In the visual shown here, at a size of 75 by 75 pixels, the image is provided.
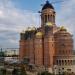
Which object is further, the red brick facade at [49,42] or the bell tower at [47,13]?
the bell tower at [47,13]

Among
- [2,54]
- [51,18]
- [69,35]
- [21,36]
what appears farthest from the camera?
[2,54]

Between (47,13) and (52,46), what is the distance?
10.8 metres

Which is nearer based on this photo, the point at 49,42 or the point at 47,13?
the point at 49,42

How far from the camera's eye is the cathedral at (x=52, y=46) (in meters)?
78.9

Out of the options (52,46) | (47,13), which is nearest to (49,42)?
(52,46)

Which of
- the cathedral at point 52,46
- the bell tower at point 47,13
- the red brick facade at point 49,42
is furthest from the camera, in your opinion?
the bell tower at point 47,13

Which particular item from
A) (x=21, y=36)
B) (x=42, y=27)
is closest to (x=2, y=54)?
(x=21, y=36)

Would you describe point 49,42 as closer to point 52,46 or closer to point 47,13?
point 52,46

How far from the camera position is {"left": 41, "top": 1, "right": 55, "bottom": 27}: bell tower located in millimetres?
83250

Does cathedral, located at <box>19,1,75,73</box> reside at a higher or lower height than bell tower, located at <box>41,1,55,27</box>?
lower

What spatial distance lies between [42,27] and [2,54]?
60179mm

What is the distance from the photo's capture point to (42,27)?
83.7 m

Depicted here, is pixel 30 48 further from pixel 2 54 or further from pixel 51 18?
pixel 2 54

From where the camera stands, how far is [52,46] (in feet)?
262
